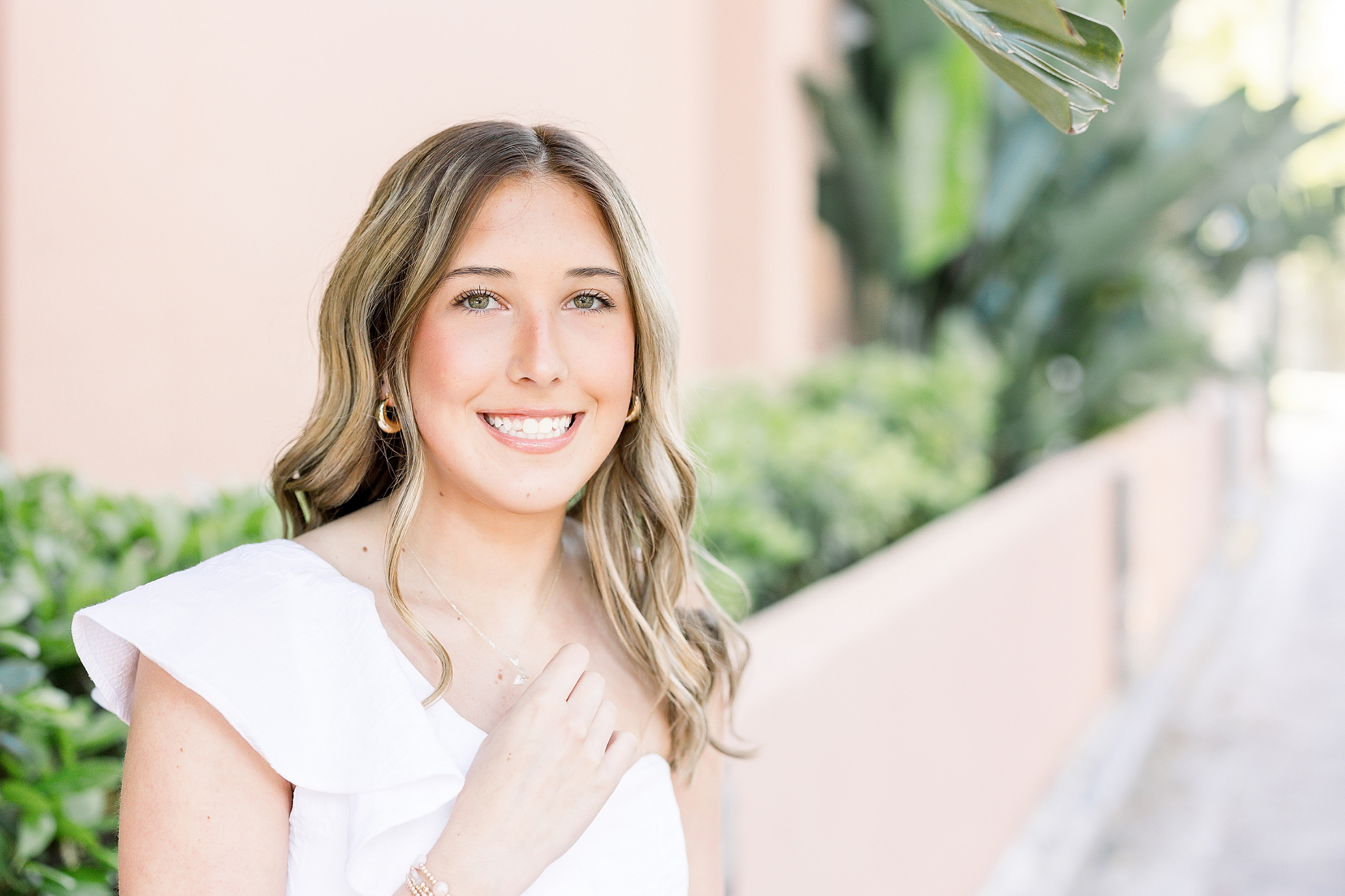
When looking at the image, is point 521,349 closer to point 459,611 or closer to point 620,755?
point 459,611

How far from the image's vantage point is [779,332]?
273 inches

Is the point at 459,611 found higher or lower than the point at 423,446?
lower

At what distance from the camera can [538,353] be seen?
4.32ft

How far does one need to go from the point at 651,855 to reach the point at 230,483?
6.21ft

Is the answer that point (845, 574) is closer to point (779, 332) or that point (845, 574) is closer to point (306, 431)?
point (306, 431)

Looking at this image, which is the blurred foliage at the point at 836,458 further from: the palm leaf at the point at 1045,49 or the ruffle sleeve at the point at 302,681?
the palm leaf at the point at 1045,49

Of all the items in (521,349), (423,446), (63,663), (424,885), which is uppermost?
(521,349)

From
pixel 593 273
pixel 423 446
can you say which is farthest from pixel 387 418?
pixel 593 273

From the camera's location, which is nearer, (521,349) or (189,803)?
(189,803)

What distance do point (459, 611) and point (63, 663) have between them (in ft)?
2.58

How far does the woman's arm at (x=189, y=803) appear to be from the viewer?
1115 millimetres

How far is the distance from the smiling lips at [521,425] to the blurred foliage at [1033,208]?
19.6ft

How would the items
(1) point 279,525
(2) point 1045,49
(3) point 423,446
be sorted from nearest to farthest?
1. (2) point 1045,49
2. (3) point 423,446
3. (1) point 279,525

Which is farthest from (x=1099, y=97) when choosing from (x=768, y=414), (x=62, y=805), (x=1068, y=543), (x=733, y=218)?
(x=733, y=218)
